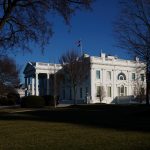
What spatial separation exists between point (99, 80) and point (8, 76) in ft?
85.3

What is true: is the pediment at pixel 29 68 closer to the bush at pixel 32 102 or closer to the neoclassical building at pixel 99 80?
the neoclassical building at pixel 99 80

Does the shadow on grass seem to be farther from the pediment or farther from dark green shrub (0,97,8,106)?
the pediment

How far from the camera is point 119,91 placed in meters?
97.2

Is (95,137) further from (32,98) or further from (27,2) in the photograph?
(32,98)

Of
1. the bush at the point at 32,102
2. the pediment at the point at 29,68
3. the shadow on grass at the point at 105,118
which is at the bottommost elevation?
the shadow on grass at the point at 105,118

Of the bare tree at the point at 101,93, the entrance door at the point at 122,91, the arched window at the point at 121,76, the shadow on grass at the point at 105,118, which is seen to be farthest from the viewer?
the arched window at the point at 121,76

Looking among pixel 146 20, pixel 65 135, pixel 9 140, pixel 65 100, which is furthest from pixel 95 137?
pixel 65 100

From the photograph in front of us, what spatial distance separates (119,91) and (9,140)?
85447 mm

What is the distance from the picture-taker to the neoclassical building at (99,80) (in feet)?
299

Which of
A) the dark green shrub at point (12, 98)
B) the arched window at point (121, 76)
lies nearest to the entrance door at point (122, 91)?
the arched window at point (121, 76)

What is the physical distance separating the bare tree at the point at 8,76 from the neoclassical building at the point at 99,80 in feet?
44.5

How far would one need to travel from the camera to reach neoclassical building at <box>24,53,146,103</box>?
91.1 meters

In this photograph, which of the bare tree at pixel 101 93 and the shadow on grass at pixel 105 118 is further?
the bare tree at pixel 101 93

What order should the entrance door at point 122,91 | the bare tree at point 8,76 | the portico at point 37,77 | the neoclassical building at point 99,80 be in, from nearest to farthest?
1. the bare tree at point 8,76
2. the neoclassical building at point 99,80
3. the portico at point 37,77
4. the entrance door at point 122,91
